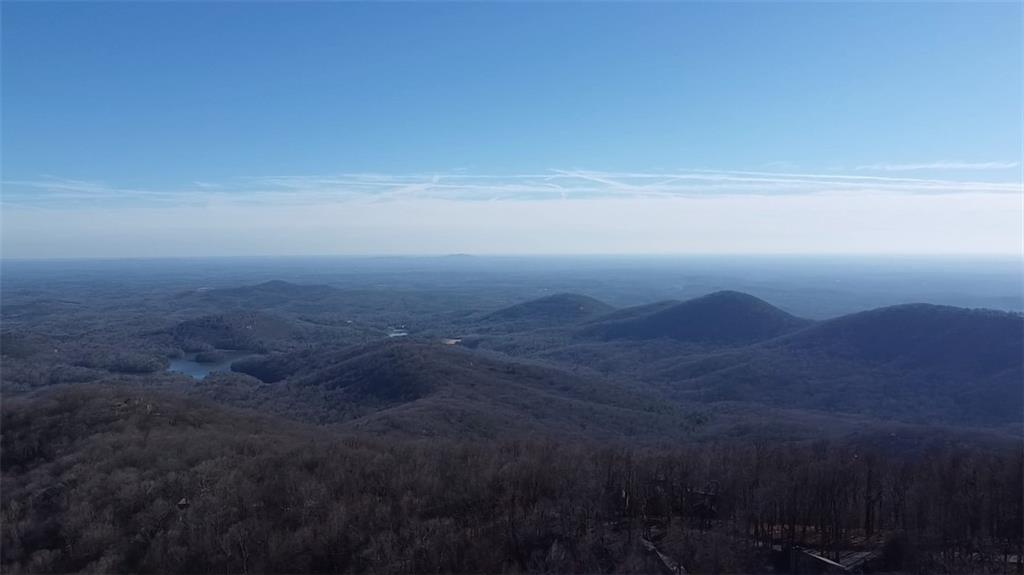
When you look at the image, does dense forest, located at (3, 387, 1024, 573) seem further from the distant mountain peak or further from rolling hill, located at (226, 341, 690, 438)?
the distant mountain peak

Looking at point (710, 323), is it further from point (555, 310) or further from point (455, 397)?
point (455, 397)

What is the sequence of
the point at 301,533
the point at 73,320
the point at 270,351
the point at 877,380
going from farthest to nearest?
the point at 73,320
the point at 270,351
the point at 877,380
the point at 301,533

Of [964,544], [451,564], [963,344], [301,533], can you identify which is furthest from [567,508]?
[963,344]

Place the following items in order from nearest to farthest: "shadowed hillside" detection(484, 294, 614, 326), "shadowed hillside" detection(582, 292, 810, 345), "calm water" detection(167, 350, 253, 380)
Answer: "calm water" detection(167, 350, 253, 380) < "shadowed hillside" detection(582, 292, 810, 345) < "shadowed hillside" detection(484, 294, 614, 326)

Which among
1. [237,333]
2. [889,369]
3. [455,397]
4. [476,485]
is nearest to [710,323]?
[889,369]

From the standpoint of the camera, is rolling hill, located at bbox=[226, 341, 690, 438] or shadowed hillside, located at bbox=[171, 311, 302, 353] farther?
shadowed hillside, located at bbox=[171, 311, 302, 353]

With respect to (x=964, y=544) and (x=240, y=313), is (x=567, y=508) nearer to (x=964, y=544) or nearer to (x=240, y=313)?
(x=964, y=544)

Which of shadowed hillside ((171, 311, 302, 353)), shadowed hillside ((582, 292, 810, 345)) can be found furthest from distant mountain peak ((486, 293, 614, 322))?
shadowed hillside ((171, 311, 302, 353))
